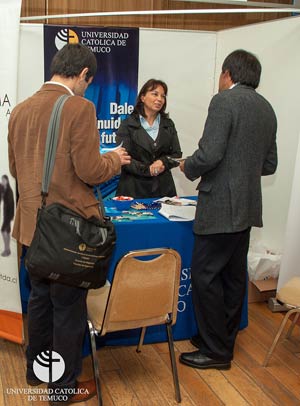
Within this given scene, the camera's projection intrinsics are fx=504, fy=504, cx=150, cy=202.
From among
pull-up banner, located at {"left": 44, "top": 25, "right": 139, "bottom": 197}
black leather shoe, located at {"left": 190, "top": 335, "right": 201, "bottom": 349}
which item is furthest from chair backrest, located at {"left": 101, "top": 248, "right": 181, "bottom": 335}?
pull-up banner, located at {"left": 44, "top": 25, "right": 139, "bottom": 197}

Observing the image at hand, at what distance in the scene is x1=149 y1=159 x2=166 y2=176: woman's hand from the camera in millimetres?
3174

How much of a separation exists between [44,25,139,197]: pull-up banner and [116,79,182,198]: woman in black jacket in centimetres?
57

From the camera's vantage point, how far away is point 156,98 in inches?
126

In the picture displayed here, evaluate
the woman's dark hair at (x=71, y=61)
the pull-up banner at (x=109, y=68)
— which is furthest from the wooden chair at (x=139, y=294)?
the pull-up banner at (x=109, y=68)

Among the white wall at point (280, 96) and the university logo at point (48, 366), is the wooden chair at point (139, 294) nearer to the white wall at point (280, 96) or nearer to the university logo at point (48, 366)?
the university logo at point (48, 366)

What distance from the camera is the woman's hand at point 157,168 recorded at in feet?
10.4

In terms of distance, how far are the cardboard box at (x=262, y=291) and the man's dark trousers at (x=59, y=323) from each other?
4.95 ft

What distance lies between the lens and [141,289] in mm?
2014

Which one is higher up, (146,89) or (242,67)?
(242,67)

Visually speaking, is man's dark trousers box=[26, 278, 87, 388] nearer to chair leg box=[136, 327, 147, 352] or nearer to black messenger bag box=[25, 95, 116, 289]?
black messenger bag box=[25, 95, 116, 289]

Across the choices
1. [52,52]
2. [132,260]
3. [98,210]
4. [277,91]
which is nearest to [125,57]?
[52,52]

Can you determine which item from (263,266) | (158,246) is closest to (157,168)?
(158,246)

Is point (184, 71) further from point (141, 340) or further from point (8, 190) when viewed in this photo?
point (141, 340)

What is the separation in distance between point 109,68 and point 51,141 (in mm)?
1996
